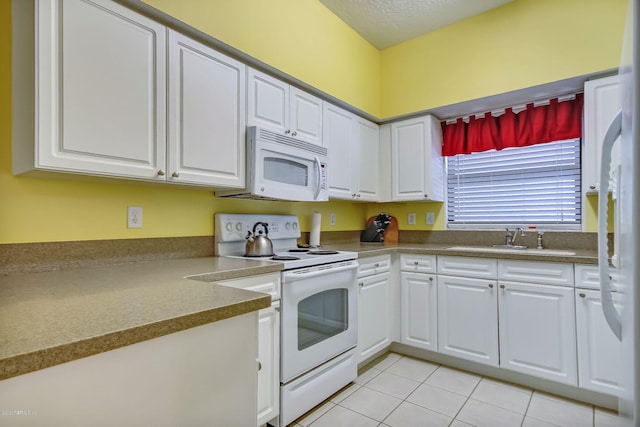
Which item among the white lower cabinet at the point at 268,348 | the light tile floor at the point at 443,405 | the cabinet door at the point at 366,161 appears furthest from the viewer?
the cabinet door at the point at 366,161

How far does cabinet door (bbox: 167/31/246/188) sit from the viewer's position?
1.64 metres

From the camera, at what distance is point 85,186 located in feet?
5.20

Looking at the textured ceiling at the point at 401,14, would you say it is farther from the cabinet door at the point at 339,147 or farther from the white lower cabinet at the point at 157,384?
the white lower cabinet at the point at 157,384

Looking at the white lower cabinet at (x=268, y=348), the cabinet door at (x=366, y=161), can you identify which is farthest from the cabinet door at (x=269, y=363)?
the cabinet door at (x=366, y=161)

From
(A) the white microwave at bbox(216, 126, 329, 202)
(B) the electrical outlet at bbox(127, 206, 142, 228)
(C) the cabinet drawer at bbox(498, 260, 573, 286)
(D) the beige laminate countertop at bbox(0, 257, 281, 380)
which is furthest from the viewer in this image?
(C) the cabinet drawer at bbox(498, 260, 573, 286)

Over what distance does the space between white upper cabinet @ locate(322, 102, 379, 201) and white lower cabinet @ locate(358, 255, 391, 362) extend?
66 centimetres

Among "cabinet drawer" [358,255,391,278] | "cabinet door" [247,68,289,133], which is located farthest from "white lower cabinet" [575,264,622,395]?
"cabinet door" [247,68,289,133]

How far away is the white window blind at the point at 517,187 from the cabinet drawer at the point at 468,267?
0.68 meters

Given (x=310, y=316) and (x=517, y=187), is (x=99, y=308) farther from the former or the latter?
(x=517, y=187)

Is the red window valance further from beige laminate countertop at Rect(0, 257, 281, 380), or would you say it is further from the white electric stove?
beige laminate countertop at Rect(0, 257, 281, 380)

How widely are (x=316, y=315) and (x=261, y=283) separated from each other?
51 cm

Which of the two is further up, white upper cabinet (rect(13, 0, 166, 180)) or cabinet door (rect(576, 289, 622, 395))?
white upper cabinet (rect(13, 0, 166, 180))

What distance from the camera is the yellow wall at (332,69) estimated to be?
1474 mm

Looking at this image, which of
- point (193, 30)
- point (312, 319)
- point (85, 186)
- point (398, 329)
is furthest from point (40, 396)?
point (398, 329)
